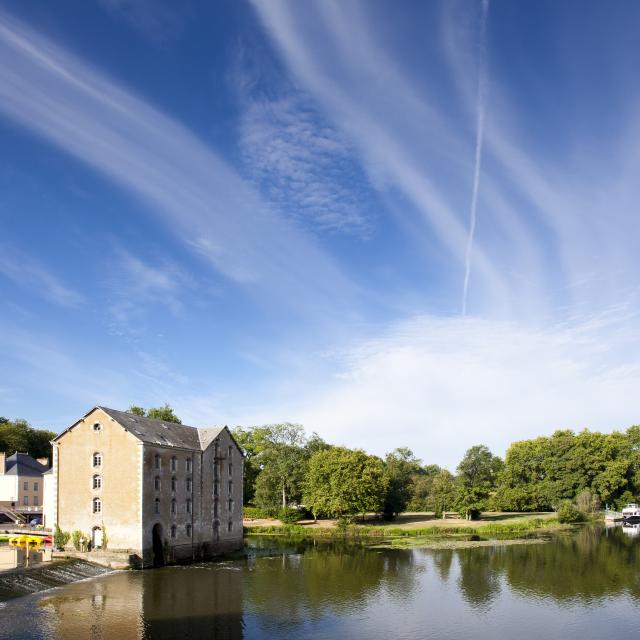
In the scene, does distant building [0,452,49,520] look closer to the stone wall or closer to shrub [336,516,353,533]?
the stone wall

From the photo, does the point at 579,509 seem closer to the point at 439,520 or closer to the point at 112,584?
the point at 439,520

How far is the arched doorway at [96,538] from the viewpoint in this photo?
5869 centimetres

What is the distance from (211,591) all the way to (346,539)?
40.3 m

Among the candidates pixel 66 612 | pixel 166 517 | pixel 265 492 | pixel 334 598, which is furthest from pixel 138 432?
pixel 265 492

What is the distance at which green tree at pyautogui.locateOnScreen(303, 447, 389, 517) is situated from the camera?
91.2 m

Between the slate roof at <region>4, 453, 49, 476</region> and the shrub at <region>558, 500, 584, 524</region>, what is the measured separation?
269ft

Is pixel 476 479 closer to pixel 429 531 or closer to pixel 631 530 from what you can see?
pixel 631 530

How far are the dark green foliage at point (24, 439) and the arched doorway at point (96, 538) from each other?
66690mm

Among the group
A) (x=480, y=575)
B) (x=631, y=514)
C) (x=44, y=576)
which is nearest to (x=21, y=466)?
(x=44, y=576)

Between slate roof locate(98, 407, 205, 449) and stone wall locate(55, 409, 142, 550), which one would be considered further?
slate roof locate(98, 407, 205, 449)

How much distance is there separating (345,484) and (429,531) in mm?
12955

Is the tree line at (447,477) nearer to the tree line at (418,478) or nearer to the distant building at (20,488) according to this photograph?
the tree line at (418,478)

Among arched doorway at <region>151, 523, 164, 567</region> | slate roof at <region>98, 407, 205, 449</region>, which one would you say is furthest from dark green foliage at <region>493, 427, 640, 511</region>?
arched doorway at <region>151, 523, 164, 567</region>

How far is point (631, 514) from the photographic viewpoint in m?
110
